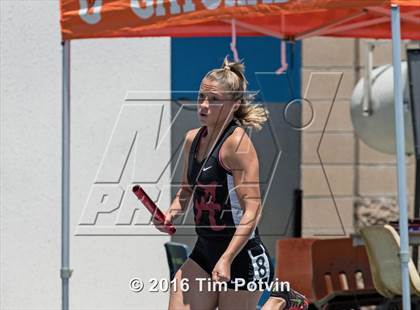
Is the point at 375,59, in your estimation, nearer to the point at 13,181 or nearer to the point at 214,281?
the point at 13,181

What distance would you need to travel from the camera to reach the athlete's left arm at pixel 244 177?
16.7 feet

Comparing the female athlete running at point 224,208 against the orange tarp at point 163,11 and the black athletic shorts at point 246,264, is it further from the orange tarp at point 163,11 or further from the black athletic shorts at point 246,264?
the orange tarp at point 163,11

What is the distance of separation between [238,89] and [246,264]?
91 cm

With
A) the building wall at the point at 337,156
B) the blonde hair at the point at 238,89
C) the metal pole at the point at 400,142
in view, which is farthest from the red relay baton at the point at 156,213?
the building wall at the point at 337,156

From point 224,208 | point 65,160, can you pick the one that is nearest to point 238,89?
point 224,208

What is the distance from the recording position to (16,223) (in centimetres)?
779

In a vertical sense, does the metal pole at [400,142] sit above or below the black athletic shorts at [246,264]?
above

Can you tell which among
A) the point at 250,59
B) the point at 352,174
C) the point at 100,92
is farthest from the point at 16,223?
the point at 352,174

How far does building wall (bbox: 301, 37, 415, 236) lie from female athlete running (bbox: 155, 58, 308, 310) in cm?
331

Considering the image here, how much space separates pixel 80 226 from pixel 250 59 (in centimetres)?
196

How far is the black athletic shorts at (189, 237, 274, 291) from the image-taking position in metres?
5.12
